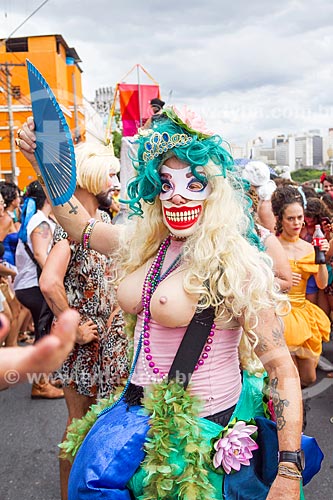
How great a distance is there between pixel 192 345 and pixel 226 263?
25 cm

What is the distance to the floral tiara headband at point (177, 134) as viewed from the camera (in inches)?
60.6

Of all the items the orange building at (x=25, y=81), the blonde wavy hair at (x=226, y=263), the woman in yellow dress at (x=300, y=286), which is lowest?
the woman in yellow dress at (x=300, y=286)

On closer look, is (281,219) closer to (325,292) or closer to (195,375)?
(325,292)

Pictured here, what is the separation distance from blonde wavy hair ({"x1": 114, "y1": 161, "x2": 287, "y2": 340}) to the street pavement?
1711 millimetres

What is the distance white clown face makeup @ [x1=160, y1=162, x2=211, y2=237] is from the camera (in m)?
1.57

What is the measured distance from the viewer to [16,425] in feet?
12.0

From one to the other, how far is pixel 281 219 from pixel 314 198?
1202mm

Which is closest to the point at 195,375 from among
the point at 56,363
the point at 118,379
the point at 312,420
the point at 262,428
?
the point at 262,428

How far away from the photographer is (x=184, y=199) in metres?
1.57

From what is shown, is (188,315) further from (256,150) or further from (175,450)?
(256,150)

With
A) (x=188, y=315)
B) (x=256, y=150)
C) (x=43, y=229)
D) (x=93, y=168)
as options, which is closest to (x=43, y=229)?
(x=43, y=229)

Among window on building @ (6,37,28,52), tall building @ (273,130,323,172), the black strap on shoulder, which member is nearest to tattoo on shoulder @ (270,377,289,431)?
the black strap on shoulder

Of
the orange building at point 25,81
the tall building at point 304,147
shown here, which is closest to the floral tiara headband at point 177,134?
the tall building at point 304,147

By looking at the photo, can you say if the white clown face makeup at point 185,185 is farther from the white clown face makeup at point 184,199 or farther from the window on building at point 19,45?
the window on building at point 19,45
